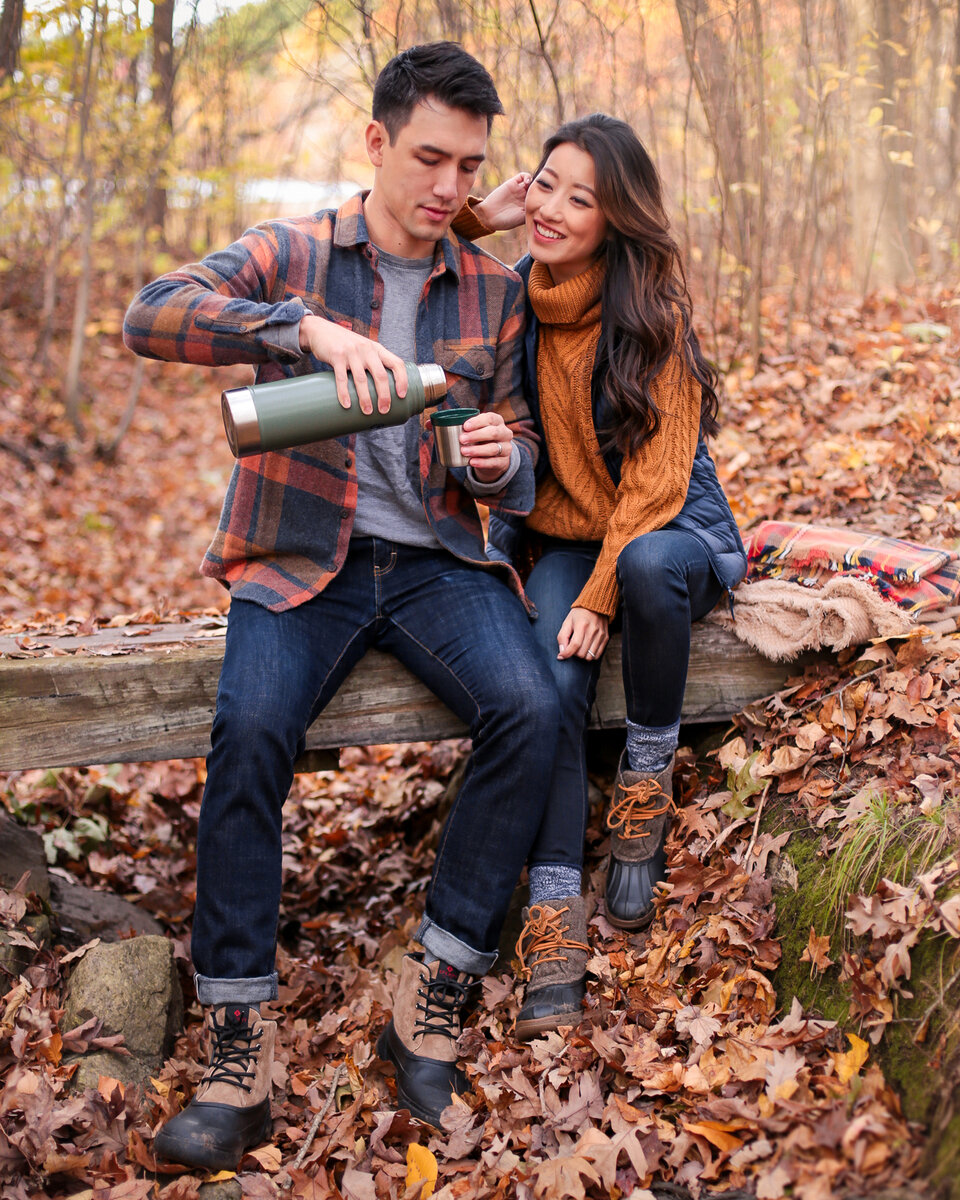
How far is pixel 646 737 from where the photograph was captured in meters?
2.79

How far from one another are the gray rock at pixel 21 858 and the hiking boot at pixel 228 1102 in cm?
115

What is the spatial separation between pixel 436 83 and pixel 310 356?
851 millimetres

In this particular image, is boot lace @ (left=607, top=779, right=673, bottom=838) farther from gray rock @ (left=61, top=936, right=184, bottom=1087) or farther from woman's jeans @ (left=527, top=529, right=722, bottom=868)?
gray rock @ (left=61, top=936, right=184, bottom=1087)

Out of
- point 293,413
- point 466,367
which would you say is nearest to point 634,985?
point 293,413

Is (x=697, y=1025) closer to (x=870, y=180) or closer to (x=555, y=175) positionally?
(x=555, y=175)

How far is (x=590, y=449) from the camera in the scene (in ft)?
10.0

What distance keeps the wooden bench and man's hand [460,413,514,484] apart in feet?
2.30

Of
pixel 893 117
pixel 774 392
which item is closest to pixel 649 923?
pixel 774 392

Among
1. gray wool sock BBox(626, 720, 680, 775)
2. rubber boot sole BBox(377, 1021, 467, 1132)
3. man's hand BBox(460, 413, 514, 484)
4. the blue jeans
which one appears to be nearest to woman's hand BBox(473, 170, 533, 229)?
man's hand BBox(460, 413, 514, 484)

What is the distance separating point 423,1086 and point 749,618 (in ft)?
5.56

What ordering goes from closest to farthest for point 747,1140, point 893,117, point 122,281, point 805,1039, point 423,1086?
point 747,1140 → point 805,1039 → point 423,1086 → point 893,117 → point 122,281

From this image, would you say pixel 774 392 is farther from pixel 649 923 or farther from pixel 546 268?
pixel 649 923

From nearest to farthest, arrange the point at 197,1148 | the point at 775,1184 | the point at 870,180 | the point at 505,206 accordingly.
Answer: the point at 775,1184 < the point at 197,1148 < the point at 505,206 < the point at 870,180

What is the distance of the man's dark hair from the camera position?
8.77 ft
